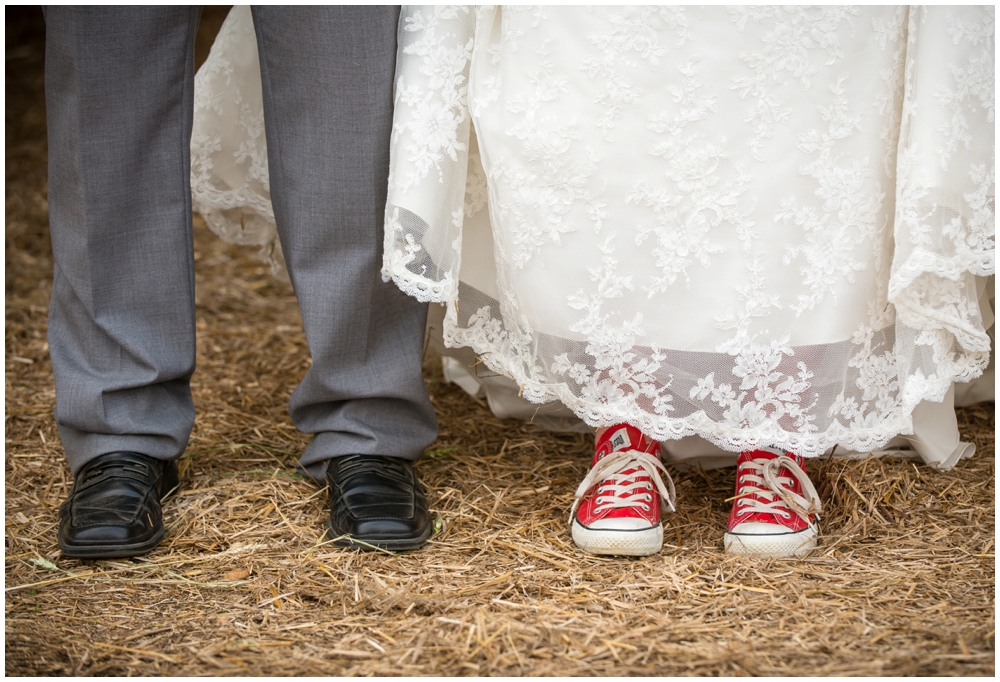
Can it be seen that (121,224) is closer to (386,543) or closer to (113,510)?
(113,510)

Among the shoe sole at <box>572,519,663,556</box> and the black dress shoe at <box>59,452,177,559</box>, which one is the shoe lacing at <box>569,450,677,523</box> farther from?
the black dress shoe at <box>59,452,177,559</box>

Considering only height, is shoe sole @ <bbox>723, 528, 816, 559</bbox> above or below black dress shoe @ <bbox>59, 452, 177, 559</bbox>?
above

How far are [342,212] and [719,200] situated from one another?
50 cm

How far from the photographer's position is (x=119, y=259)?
3.97 feet

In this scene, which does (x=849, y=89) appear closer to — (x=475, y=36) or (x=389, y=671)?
(x=475, y=36)

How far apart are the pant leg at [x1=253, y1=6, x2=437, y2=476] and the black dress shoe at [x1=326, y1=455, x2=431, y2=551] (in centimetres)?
3

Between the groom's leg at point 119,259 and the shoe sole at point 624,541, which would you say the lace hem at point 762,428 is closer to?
the shoe sole at point 624,541

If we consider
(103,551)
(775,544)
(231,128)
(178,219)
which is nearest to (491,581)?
(775,544)

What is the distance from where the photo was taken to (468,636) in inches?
37.7

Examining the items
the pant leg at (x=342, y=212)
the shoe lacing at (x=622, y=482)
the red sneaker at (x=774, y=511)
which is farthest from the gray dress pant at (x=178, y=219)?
the red sneaker at (x=774, y=511)

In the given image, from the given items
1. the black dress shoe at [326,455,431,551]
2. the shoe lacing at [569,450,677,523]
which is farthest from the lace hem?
the black dress shoe at [326,455,431,551]

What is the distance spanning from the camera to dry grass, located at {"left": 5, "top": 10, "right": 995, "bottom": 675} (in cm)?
94

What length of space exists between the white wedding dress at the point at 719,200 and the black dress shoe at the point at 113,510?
Answer: 490 millimetres

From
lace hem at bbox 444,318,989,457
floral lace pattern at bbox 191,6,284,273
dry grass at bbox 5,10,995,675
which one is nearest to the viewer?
dry grass at bbox 5,10,995,675
